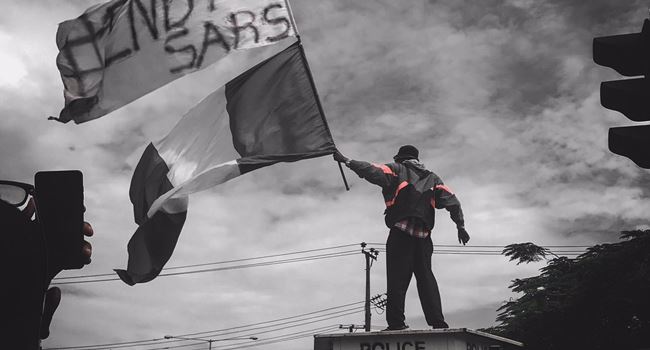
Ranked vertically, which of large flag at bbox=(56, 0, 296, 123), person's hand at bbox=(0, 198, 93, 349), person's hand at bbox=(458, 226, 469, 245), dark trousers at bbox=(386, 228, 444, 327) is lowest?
person's hand at bbox=(0, 198, 93, 349)

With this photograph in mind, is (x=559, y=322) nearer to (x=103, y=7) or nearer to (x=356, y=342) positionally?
(x=356, y=342)

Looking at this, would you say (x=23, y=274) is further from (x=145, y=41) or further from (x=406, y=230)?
(x=145, y=41)

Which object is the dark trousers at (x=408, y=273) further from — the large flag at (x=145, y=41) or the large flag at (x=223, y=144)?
the large flag at (x=145, y=41)

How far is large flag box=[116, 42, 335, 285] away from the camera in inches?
293

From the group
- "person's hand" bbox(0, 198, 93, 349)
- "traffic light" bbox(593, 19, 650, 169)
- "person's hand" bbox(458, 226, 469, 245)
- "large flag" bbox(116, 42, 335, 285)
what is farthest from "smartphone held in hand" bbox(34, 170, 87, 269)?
"person's hand" bbox(458, 226, 469, 245)

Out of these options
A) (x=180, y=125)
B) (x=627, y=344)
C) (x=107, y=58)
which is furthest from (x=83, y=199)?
(x=627, y=344)

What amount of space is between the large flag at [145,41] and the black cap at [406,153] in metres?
1.95

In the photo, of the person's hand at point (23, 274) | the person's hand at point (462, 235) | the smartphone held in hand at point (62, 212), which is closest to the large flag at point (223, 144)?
the person's hand at point (462, 235)

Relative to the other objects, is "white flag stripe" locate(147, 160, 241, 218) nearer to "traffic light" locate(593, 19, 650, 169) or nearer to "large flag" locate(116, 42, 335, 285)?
"large flag" locate(116, 42, 335, 285)

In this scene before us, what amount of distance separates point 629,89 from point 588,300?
42.8 ft

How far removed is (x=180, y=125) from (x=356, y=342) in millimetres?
3418

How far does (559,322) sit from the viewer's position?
640 inches

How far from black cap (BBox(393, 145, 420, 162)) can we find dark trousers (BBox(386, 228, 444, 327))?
3.12 ft

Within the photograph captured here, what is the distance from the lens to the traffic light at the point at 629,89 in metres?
3.52
